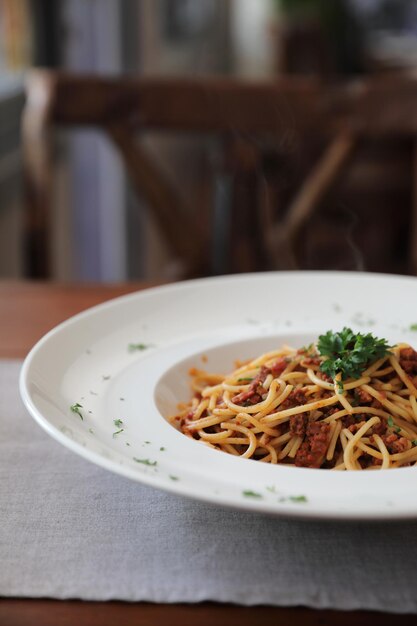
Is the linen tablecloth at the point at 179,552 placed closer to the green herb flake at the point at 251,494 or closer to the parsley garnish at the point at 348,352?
the green herb flake at the point at 251,494

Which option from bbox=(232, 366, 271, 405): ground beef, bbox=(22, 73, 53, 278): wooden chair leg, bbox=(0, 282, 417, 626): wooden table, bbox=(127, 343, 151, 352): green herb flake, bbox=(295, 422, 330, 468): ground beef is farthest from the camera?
bbox=(22, 73, 53, 278): wooden chair leg

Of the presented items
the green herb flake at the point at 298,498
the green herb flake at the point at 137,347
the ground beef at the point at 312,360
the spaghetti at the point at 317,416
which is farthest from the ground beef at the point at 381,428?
the green herb flake at the point at 137,347

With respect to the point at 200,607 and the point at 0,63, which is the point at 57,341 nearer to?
the point at 200,607

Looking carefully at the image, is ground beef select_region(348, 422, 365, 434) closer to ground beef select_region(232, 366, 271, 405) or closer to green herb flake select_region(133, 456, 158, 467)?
ground beef select_region(232, 366, 271, 405)

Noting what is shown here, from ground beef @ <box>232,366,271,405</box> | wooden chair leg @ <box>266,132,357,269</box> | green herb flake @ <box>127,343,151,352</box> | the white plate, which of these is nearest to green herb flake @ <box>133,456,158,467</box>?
the white plate

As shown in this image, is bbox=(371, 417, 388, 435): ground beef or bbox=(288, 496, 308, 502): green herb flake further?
bbox=(371, 417, 388, 435): ground beef

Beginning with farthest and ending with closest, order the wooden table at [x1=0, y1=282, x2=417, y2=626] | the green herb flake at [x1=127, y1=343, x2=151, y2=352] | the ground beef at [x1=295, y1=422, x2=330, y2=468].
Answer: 1. the green herb flake at [x1=127, y1=343, x2=151, y2=352]
2. the ground beef at [x1=295, y1=422, x2=330, y2=468]
3. the wooden table at [x1=0, y1=282, x2=417, y2=626]
